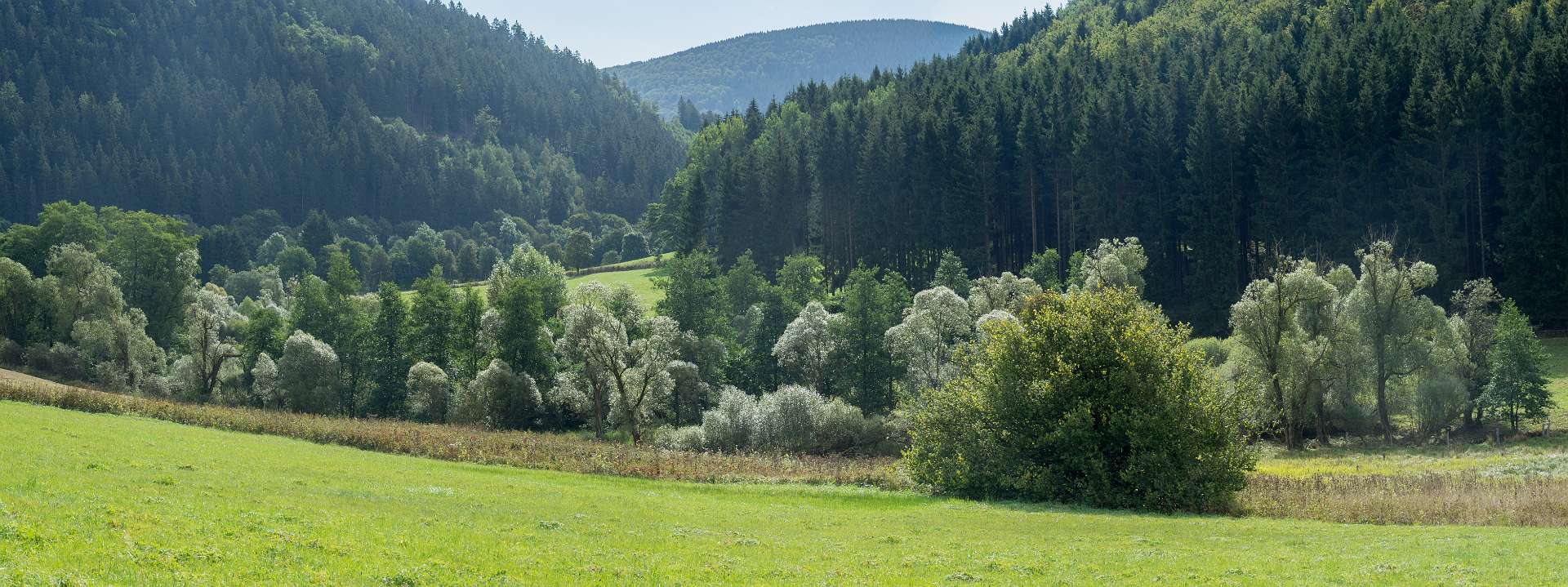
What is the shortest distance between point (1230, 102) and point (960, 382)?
217ft

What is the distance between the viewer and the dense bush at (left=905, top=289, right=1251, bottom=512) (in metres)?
36.7

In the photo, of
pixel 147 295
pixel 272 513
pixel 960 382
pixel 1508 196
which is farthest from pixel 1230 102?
pixel 147 295

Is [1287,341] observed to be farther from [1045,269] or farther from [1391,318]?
[1045,269]

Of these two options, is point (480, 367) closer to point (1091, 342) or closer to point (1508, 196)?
point (1091, 342)

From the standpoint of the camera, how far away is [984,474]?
39562mm

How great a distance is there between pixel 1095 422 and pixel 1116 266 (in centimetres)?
4178

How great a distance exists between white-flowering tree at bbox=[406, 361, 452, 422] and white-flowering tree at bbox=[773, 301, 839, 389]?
2577cm

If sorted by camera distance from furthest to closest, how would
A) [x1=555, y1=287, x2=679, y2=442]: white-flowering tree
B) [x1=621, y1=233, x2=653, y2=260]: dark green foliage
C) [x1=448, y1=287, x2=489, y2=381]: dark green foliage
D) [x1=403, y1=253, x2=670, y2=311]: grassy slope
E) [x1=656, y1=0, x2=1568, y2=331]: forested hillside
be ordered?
[x1=621, y1=233, x2=653, y2=260]: dark green foliage, [x1=403, y1=253, x2=670, y2=311]: grassy slope, [x1=448, y1=287, x2=489, y2=381]: dark green foliage, [x1=656, y1=0, x2=1568, y2=331]: forested hillside, [x1=555, y1=287, x2=679, y2=442]: white-flowering tree

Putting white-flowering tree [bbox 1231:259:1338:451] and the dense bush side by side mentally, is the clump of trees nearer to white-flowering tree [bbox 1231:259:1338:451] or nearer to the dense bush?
white-flowering tree [bbox 1231:259:1338:451]

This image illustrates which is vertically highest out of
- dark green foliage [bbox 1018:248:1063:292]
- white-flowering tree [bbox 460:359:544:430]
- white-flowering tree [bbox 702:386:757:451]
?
dark green foliage [bbox 1018:248:1063:292]

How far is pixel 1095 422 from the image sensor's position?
38.6m

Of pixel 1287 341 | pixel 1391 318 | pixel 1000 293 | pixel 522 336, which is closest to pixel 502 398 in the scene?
pixel 522 336

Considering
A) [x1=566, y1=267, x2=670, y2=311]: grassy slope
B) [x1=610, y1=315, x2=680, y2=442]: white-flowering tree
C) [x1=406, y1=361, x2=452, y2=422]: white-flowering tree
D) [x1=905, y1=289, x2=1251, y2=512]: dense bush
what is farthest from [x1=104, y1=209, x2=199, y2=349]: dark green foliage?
[x1=905, y1=289, x2=1251, y2=512]: dense bush

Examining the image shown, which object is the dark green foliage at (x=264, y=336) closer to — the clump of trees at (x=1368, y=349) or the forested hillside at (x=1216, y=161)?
the forested hillside at (x=1216, y=161)
